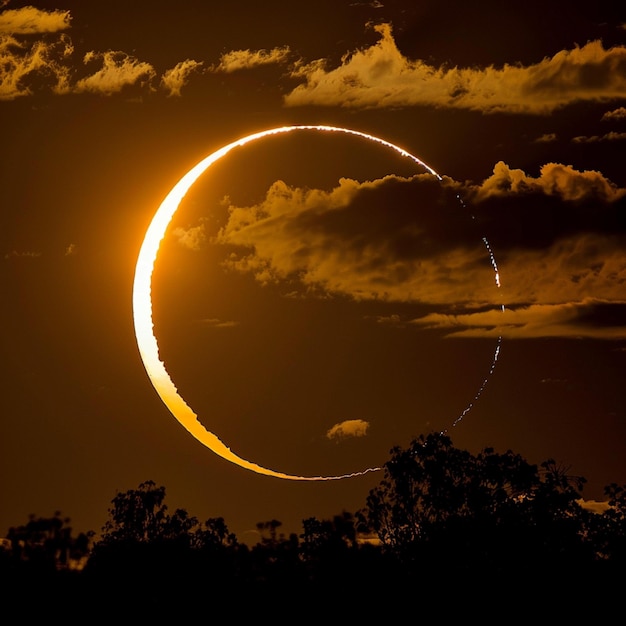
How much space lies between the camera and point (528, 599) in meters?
52.1

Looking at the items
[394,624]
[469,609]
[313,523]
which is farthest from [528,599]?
[313,523]

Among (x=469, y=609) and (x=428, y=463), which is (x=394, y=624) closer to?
(x=469, y=609)

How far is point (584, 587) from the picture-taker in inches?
2085

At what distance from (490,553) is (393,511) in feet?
16.8

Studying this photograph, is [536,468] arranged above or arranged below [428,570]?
above

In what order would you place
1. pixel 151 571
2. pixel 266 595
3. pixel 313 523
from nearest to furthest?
Result: pixel 266 595 < pixel 151 571 < pixel 313 523

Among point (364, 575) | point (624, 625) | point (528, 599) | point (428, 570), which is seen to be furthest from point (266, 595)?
point (624, 625)

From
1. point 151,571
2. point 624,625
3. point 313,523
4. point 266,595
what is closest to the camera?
point 624,625

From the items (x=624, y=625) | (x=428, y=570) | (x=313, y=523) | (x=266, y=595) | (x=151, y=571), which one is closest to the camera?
(x=624, y=625)

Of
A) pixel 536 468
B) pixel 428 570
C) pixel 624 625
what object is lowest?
pixel 624 625

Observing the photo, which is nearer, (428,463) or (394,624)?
(394,624)

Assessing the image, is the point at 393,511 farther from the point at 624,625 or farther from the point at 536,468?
the point at 624,625

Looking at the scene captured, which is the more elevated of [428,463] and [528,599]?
[428,463]

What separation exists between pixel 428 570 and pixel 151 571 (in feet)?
51.6
